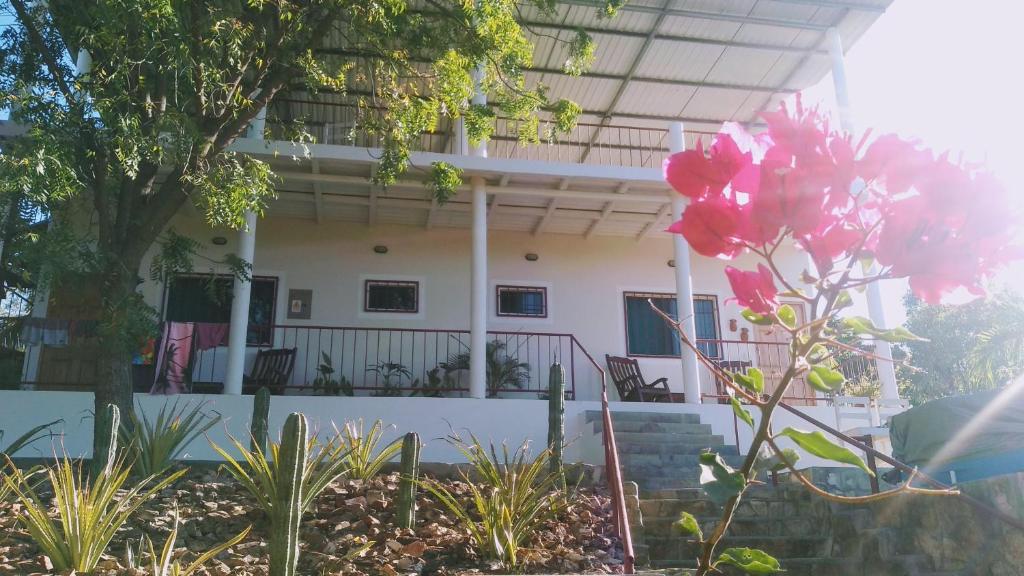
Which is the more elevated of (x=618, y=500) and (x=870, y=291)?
(x=870, y=291)

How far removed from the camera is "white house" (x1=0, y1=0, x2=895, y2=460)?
9203 mm

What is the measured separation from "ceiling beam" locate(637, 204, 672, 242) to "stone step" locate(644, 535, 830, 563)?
5.97m

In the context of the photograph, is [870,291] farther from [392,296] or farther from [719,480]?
[719,480]

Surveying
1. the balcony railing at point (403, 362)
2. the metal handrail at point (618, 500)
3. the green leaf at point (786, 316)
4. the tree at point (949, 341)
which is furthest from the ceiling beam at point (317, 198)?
the tree at point (949, 341)

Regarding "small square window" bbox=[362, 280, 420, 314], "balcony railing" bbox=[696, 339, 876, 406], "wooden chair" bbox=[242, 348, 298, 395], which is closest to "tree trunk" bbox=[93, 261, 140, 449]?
"wooden chair" bbox=[242, 348, 298, 395]

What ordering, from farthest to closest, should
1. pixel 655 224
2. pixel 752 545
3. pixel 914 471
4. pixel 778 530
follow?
1. pixel 655 224
2. pixel 778 530
3. pixel 752 545
4. pixel 914 471

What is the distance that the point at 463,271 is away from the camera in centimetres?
1182

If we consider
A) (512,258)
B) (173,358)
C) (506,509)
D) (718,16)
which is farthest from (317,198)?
(506,509)

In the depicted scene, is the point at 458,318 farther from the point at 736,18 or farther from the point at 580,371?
the point at 736,18

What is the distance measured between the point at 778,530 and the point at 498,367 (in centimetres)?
550

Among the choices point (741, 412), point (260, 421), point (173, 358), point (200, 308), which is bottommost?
point (741, 412)

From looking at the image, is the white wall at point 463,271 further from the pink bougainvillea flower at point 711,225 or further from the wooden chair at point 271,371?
the pink bougainvillea flower at point 711,225

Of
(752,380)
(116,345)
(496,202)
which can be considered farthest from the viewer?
(496,202)

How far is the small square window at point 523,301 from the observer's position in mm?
11766
